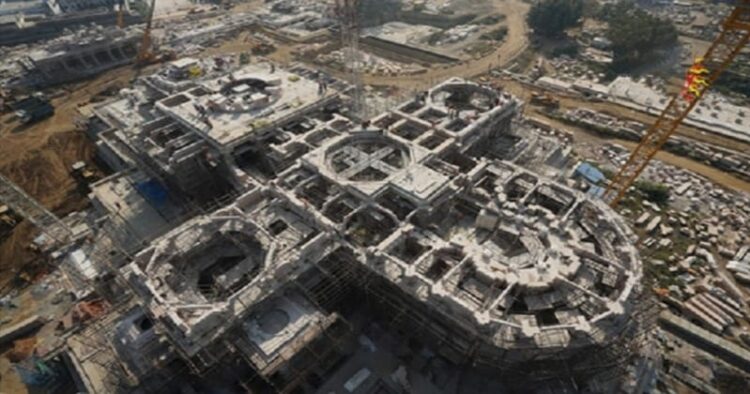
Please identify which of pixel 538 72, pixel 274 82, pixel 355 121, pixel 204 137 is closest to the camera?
pixel 204 137

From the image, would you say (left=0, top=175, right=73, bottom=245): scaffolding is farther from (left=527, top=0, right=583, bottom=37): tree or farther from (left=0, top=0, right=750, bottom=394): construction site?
(left=527, top=0, right=583, bottom=37): tree

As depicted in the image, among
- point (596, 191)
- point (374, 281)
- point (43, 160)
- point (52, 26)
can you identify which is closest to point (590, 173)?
point (596, 191)

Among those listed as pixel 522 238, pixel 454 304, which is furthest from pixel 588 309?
pixel 454 304

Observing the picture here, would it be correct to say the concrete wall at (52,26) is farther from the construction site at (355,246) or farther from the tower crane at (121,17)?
the construction site at (355,246)

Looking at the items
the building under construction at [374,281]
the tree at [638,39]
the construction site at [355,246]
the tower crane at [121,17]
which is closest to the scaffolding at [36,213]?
the construction site at [355,246]

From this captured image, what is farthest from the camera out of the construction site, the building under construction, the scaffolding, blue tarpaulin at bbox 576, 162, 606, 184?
blue tarpaulin at bbox 576, 162, 606, 184

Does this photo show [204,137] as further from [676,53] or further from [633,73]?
[676,53]

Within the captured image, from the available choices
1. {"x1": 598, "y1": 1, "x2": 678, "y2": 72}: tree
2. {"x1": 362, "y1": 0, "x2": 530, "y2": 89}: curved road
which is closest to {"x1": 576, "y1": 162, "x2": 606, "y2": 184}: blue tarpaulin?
{"x1": 362, "y1": 0, "x2": 530, "y2": 89}: curved road

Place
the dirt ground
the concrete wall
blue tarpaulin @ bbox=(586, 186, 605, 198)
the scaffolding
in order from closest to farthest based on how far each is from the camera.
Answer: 1. the scaffolding
2. the dirt ground
3. blue tarpaulin @ bbox=(586, 186, 605, 198)
4. the concrete wall
